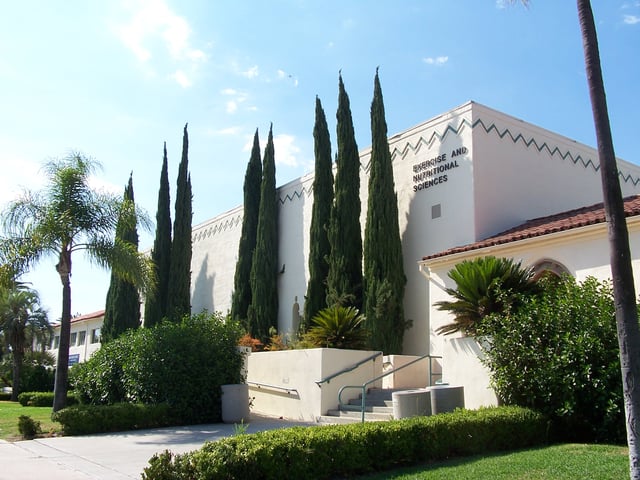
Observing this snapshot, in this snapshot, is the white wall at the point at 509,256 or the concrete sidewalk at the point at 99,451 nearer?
the concrete sidewalk at the point at 99,451

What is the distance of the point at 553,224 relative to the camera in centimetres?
1691

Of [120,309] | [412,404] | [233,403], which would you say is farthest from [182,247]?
[412,404]

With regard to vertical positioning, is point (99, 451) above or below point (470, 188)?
below

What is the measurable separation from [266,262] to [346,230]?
6.31 m

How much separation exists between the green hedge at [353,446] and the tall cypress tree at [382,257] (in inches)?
374

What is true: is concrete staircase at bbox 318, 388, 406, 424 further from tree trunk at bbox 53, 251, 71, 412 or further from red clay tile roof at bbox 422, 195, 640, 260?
tree trunk at bbox 53, 251, 71, 412

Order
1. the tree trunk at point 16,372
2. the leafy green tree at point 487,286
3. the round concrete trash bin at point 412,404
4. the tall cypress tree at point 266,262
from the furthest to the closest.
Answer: the tree trunk at point 16,372 < the tall cypress tree at point 266,262 < the leafy green tree at point 487,286 < the round concrete trash bin at point 412,404

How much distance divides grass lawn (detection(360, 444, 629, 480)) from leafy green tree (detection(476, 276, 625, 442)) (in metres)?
0.78

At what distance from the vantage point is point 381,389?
55.4 ft

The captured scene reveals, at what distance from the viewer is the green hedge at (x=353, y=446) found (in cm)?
768

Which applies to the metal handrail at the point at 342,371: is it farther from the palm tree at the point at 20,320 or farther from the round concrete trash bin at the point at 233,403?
the palm tree at the point at 20,320

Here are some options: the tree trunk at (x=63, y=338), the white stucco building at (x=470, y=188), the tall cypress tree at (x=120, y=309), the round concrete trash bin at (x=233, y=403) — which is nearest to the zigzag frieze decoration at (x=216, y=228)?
the tall cypress tree at (x=120, y=309)

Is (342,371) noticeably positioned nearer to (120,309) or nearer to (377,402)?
(377,402)

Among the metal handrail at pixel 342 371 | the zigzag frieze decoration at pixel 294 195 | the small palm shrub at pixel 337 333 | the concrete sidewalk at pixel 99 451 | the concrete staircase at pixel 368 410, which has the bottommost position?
the concrete sidewalk at pixel 99 451
